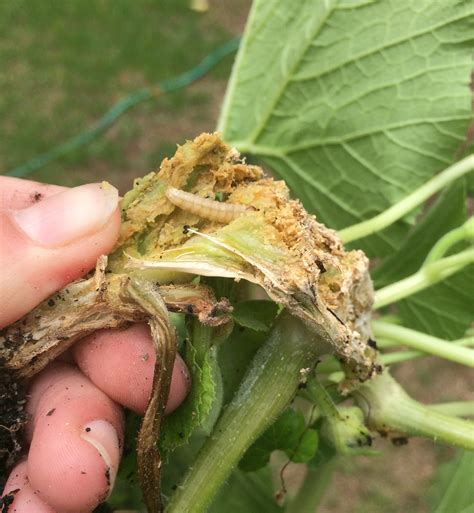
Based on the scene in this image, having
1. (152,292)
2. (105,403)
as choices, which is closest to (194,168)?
(152,292)

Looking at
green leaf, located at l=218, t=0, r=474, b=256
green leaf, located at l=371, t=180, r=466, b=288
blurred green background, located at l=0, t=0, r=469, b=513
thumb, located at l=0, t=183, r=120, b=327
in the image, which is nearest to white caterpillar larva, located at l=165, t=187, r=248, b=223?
thumb, located at l=0, t=183, r=120, b=327

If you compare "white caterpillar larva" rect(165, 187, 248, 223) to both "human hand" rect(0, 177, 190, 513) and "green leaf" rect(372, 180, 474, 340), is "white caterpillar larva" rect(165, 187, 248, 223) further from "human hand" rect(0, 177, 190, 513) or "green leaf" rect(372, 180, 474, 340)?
"green leaf" rect(372, 180, 474, 340)

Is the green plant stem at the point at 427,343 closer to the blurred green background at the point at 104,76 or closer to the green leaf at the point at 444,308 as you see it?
the green leaf at the point at 444,308

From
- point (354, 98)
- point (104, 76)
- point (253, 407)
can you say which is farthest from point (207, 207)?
point (104, 76)

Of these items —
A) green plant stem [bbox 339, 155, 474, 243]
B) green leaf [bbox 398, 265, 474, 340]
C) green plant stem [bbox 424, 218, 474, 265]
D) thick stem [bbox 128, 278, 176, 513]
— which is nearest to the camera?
thick stem [bbox 128, 278, 176, 513]

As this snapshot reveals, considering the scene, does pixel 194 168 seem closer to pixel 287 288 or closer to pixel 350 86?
pixel 287 288

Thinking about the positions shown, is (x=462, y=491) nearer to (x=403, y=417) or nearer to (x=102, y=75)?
(x=403, y=417)
